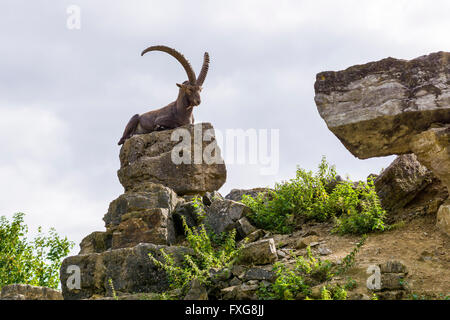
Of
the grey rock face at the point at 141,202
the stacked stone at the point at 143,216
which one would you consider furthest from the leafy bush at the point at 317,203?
the grey rock face at the point at 141,202

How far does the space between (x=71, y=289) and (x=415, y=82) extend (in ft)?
17.7


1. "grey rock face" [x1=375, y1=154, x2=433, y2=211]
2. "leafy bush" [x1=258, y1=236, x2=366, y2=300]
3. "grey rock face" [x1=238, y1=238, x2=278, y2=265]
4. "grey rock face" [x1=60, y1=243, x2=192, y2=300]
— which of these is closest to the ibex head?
"grey rock face" [x1=375, y1=154, x2=433, y2=211]

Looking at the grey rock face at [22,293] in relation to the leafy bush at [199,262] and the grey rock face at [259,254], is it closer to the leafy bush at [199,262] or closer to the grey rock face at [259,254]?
the leafy bush at [199,262]

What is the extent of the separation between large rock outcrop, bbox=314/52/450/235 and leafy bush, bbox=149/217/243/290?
213cm

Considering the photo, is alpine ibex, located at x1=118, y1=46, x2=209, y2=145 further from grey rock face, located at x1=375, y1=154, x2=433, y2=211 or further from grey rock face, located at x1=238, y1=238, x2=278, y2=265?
grey rock face, located at x1=238, y1=238, x2=278, y2=265

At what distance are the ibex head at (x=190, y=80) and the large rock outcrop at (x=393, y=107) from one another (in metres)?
4.34

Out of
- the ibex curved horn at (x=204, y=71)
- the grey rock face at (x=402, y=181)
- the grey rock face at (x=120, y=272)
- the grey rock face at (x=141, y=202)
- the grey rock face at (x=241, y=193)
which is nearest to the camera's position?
the grey rock face at (x=120, y=272)

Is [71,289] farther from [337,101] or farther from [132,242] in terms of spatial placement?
[337,101]

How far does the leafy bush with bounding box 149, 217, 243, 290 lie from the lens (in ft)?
20.0

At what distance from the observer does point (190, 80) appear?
10891mm

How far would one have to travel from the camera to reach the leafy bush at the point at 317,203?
7.15m

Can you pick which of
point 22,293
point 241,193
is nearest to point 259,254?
point 22,293

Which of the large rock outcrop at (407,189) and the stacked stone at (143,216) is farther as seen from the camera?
the large rock outcrop at (407,189)

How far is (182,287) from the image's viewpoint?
596 cm
